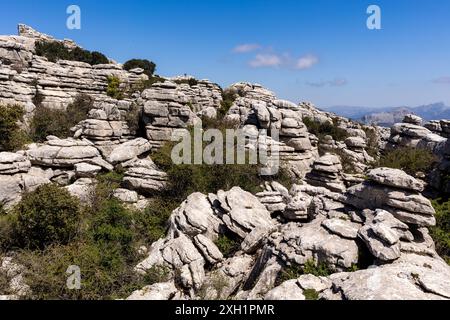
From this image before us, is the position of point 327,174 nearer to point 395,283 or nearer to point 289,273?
point 289,273

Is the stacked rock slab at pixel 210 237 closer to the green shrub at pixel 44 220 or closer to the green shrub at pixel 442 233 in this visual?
the green shrub at pixel 44 220

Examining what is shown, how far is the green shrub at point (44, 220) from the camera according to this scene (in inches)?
541

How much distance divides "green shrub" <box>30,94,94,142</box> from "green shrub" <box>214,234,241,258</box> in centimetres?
1863

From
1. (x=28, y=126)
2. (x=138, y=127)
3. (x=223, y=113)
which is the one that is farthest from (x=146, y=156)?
(x=223, y=113)

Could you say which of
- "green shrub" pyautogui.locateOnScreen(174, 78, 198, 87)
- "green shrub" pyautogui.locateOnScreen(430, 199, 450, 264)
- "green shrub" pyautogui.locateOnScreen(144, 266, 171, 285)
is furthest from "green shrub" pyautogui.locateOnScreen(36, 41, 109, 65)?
"green shrub" pyautogui.locateOnScreen(430, 199, 450, 264)

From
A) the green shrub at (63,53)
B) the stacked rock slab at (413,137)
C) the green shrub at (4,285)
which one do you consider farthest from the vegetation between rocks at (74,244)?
the green shrub at (63,53)

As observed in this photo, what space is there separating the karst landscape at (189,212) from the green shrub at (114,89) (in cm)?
398

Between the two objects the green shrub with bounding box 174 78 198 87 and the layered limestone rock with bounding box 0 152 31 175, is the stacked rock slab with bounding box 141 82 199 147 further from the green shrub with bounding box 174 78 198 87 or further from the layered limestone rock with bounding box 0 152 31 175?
the green shrub with bounding box 174 78 198 87

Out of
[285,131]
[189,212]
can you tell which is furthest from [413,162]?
[189,212]

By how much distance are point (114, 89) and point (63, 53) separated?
1331 cm

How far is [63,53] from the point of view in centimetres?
4119

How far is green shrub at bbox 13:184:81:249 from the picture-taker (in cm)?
1374

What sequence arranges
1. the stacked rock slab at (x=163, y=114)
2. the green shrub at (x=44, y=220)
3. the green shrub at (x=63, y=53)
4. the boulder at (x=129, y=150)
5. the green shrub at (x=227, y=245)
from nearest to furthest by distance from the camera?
the green shrub at (x=44, y=220)
the green shrub at (x=227, y=245)
the boulder at (x=129, y=150)
the stacked rock slab at (x=163, y=114)
the green shrub at (x=63, y=53)
